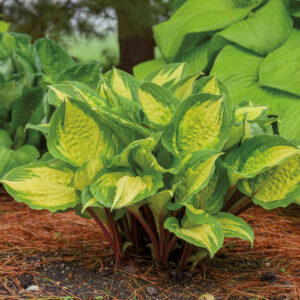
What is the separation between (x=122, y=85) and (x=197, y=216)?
1.44 feet

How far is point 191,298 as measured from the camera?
1079 millimetres

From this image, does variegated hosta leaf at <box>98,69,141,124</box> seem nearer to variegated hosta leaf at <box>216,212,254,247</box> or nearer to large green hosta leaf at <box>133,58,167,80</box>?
variegated hosta leaf at <box>216,212,254,247</box>

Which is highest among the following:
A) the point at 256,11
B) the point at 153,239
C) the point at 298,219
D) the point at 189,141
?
the point at 256,11

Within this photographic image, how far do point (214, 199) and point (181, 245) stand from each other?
0.21 m

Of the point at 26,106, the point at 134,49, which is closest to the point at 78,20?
the point at 134,49

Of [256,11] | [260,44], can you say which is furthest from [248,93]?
[256,11]

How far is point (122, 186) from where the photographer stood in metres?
0.96

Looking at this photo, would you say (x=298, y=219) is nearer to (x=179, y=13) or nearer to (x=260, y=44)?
(x=260, y=44)

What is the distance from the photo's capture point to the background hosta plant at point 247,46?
184 centimetres

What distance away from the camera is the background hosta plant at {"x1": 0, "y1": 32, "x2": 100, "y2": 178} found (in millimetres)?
1844

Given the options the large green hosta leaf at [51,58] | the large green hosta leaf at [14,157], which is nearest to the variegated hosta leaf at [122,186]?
the large green hosta leaf at [14,157]

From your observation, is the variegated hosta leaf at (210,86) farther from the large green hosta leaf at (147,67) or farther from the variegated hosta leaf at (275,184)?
the large green hosta leaf at (147,67)

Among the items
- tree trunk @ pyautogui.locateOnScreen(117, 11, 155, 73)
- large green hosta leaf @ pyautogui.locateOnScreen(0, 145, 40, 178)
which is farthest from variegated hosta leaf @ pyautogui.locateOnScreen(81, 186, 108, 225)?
tree trunk @ pyautogui.locateOnScreen(117, 11, 155, 73)

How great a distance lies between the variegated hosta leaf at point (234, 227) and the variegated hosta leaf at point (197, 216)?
62 mm
